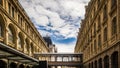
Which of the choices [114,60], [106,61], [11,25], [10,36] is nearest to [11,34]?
[10,36]

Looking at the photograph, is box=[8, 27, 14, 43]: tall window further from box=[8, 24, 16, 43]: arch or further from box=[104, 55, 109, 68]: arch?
box=[104, 55, 109, 68]: arch

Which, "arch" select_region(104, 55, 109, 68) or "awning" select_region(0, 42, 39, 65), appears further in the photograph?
"arch" select_region(104, 55, 109, 68)

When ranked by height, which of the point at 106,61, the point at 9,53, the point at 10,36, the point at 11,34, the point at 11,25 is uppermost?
the point at 11,25

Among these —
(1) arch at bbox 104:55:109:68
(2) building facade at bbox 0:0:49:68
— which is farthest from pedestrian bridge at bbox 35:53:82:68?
(1) arch at bbox 104:55:109:68

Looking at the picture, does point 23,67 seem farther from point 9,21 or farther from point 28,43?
point 9,21

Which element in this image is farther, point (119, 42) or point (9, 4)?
point (9, 4)

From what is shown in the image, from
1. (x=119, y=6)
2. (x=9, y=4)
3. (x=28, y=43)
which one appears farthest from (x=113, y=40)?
(x=28, y=43)

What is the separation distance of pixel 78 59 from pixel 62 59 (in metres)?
4.13

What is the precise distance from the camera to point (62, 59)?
5731cm

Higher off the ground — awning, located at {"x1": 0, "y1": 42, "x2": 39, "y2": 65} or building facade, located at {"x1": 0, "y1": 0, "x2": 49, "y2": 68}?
building facade, located at {"x1": 0, "y1": 0, "x2": 49, "y2": 68}

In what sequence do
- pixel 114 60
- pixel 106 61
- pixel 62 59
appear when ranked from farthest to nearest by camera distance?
pixel 62 59 → pixel 106 61 → pixel 114 60

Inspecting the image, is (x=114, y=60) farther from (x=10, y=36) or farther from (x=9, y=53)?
(x=10, y=36)

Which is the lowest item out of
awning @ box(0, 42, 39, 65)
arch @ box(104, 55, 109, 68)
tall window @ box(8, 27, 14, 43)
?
arch @ box(104, 55, 109, 68)

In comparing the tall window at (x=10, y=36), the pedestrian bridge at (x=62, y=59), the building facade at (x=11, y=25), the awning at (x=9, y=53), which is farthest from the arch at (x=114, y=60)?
the pedestrian bridge at (x=62, y=59)
